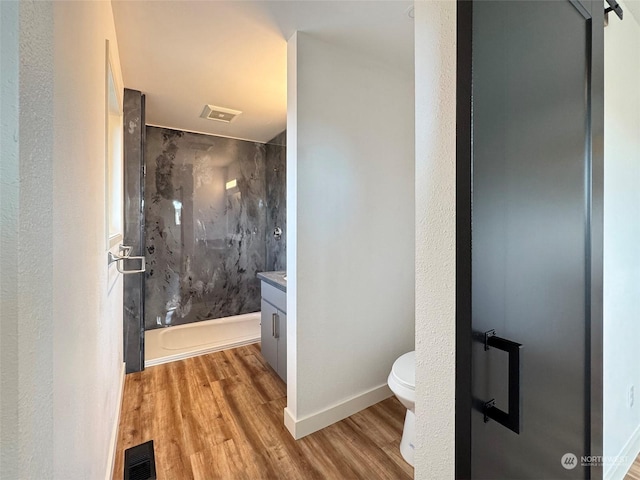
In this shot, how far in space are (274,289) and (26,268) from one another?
1871 mm

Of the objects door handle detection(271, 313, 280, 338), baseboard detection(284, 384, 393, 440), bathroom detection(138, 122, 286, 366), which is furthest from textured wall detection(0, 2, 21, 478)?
bathroom detection(138, 122, 286, 366)

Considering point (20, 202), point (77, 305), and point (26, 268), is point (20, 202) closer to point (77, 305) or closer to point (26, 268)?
point (26, 268)

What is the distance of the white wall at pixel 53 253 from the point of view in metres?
0.44

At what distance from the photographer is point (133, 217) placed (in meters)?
2.43

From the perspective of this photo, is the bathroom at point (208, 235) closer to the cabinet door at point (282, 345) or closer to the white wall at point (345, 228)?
the cabinet door at point (282, 345)

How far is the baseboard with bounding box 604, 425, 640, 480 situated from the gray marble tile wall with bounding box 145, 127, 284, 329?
10.9 feet

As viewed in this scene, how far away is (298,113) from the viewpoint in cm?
173

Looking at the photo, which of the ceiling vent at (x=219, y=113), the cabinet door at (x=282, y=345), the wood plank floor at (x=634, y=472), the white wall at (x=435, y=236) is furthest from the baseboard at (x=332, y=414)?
the ceiling vent at (x=219, y=113)

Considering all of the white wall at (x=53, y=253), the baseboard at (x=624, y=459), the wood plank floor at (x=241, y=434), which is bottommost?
the wood plank floor at (x=241, y=434)

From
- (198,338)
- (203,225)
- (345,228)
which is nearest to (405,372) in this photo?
(345,228)

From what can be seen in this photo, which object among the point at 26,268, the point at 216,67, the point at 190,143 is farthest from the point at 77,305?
the point at 190,143

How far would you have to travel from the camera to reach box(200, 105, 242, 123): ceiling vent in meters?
2.74

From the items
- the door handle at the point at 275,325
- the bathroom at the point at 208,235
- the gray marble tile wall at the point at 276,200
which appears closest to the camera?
the door handle at the point at 275,325

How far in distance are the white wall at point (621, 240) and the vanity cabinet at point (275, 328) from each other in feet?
5.87
